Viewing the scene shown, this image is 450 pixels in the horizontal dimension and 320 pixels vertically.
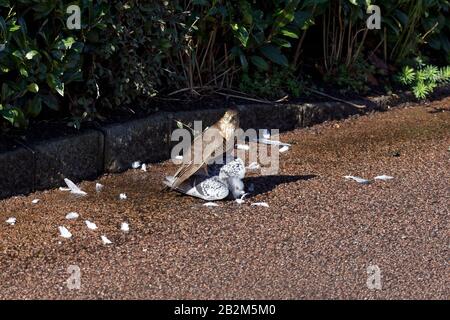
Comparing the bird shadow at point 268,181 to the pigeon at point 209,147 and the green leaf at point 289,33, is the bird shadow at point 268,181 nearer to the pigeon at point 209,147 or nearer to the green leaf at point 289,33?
the pigeon at point 209,147

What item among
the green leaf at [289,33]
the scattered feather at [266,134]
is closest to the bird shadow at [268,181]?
the scattered feather at [266,134]

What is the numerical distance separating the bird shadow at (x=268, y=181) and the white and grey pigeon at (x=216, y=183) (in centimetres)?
21

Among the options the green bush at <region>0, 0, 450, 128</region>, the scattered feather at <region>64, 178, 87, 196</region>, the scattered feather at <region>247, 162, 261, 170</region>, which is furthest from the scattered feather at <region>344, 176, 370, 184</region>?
the scattered feather at <region>64, 178, 87, 196</region>

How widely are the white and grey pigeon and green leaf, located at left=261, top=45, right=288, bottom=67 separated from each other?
1.73 metres

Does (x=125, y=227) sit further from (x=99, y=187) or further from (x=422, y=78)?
(x=422, y=78)

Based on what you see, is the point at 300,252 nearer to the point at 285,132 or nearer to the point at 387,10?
the point at 285,132

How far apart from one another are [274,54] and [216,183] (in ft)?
6.48

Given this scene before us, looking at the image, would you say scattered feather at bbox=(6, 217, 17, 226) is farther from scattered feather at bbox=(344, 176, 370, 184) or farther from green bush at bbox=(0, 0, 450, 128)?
scattered feather at bbox=(344, 176, 370, 184)

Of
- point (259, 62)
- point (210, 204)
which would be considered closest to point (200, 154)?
point (210, 204)

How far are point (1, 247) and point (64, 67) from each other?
1.45 metres

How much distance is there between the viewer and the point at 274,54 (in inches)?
316

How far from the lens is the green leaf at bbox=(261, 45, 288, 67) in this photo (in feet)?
26.3

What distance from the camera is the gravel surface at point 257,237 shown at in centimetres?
527
